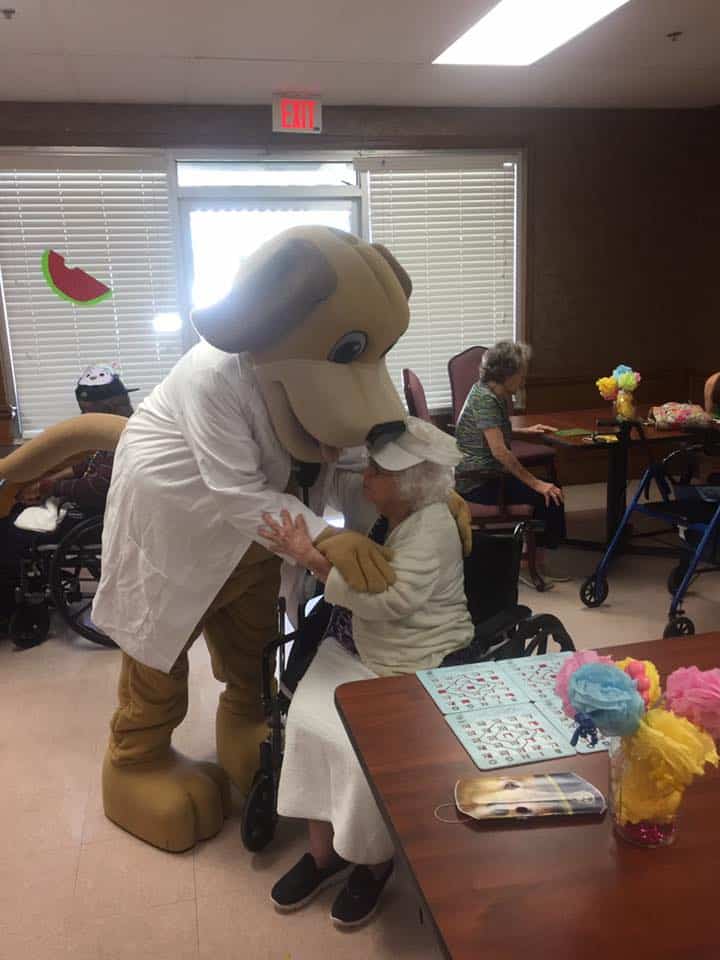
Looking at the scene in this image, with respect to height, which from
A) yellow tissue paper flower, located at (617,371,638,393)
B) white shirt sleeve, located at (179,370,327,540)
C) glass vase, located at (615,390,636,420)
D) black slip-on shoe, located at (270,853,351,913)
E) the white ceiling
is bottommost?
black slip-on shoe, located at (270,853,351,913)

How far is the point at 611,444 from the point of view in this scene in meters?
3.76

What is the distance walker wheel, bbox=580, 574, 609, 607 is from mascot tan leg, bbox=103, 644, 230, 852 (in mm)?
2013

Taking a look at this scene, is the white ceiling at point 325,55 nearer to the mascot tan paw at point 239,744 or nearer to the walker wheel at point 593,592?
the walker wheel at point 593,592

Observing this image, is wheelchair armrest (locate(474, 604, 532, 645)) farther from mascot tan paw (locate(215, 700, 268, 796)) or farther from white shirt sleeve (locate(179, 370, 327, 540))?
mascot tan paw (locate(215, 700, 268, 796))

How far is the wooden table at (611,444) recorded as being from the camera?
377cm

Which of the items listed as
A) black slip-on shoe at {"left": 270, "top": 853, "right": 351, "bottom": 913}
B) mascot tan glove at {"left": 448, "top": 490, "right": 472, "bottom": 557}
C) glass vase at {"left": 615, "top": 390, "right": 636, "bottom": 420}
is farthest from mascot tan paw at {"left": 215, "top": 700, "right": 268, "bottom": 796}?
glass vase at {"left": 615, "top": 390, "right": 636, "bottom": 420}

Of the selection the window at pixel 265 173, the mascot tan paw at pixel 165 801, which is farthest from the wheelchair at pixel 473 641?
the window at pixel 265 173

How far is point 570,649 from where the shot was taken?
5.98 feet

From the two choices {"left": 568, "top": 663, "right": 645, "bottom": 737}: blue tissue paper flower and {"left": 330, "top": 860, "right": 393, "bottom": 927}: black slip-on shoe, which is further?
{"left": 330, "top": 860, "right": 393, "bottom": 927}: black slip-on shoe

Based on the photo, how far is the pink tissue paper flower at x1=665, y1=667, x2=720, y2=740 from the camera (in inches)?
39.2

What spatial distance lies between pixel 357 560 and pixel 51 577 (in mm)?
1997

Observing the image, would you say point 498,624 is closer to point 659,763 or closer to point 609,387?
point 659,763

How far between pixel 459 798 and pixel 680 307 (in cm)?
534

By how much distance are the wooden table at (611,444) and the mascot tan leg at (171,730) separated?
208 centimetres
